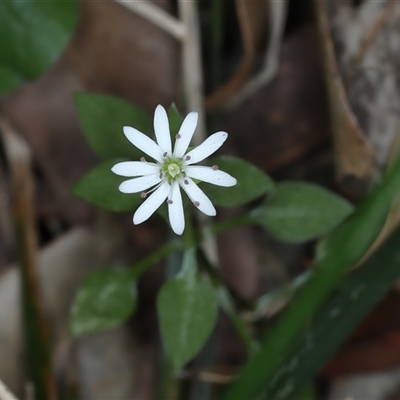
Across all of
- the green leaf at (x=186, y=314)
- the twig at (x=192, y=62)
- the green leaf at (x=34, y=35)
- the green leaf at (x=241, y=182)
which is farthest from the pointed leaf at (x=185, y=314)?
the green leaf at (x=34, y=35)

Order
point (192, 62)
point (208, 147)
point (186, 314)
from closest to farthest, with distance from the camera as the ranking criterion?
point (208, 147) → point (186, 314) → point (192, 62)

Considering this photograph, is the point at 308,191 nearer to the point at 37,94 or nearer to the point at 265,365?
the point at 265,365

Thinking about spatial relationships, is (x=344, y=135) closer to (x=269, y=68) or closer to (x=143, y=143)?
(x=269, y=68)

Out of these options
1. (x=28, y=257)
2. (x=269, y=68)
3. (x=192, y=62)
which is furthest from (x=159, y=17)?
(x=28, y=257)

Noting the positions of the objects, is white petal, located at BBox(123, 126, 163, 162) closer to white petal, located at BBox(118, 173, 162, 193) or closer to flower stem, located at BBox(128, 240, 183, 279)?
white petal, located at BBox(118, 173, 162, 193)

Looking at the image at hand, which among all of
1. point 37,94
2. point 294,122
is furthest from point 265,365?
point 37,94
